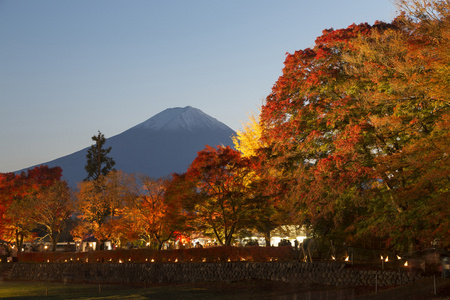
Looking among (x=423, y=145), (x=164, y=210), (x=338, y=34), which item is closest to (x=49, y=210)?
(x=164, y=210)

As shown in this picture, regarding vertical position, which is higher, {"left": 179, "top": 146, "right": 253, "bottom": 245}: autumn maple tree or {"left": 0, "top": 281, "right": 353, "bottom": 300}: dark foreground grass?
{"left": 179, "top": 146, "right": 253, "bottom": 245}: autumn maple tree

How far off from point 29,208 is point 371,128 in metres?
36.8

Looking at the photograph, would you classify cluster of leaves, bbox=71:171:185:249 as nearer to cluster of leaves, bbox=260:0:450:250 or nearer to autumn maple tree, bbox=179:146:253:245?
autumn maple tree, bbox=179:146:253:245

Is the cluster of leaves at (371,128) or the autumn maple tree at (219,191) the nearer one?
the cluster of leaves at (371,128)

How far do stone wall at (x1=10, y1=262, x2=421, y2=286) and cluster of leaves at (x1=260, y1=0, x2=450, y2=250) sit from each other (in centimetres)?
228

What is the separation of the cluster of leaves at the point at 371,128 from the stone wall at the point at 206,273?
228 cm

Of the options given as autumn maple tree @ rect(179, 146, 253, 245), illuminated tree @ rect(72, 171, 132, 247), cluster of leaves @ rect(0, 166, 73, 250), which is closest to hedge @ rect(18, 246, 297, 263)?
autumn maple tree @ rect(179, 146, 253, 245)

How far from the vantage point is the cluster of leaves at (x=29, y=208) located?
45.0 m

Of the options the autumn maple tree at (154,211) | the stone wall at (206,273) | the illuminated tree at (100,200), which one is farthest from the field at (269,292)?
the illuminated tree at (100,200)

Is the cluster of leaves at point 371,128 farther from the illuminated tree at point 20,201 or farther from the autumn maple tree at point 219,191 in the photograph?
the illuminated tree at point 20,201

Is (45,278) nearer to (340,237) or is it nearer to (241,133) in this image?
(241,133)

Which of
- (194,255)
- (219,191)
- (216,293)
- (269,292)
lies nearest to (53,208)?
(194,255)

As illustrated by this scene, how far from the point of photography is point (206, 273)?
29656mm

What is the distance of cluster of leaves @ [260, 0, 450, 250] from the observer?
17.0m
